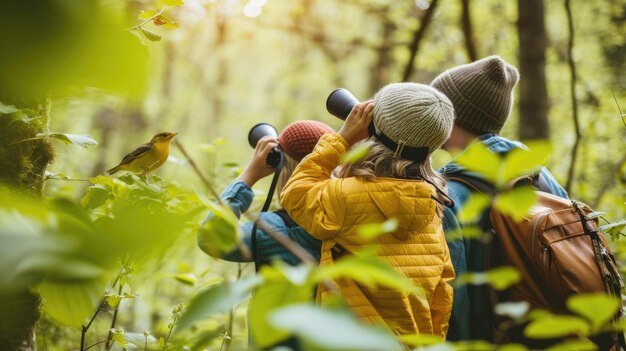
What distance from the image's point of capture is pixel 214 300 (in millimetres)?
465

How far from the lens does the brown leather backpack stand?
1.62 m

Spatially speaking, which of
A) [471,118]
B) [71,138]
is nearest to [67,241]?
[71,138]

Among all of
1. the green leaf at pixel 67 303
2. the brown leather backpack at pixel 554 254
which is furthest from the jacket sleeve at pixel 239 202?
the green leaf at pixel 67 303

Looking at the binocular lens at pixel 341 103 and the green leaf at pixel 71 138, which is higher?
the green leaf at pixel 71 138

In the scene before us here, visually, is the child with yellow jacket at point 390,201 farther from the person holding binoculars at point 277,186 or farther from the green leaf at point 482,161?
the green leaf at point 482,161

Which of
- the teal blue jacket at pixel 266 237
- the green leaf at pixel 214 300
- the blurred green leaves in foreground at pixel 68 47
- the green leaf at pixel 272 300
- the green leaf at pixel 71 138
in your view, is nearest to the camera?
the blurred green leaves in foreground at pixel 68 47

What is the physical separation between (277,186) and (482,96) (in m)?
0.95

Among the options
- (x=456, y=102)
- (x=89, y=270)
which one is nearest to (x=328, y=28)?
(x=456, y=102)

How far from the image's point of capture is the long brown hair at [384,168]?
1.57 metres

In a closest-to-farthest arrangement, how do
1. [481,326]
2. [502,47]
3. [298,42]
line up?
[481,326] < [502,47] < [298,42]

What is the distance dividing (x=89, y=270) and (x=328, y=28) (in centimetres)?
904

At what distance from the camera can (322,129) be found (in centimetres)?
189

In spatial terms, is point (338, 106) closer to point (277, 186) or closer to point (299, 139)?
point (299, 139)

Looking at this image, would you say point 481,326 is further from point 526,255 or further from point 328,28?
point 328,28
